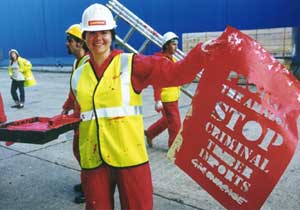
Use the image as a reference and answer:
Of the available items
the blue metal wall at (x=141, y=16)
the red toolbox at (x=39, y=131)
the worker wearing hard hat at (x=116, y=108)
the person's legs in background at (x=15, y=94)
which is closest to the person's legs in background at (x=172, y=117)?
the red toolbox at (x=39, y=131)

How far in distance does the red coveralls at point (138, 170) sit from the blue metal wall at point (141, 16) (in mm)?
11121

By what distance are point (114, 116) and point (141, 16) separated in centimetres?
1500

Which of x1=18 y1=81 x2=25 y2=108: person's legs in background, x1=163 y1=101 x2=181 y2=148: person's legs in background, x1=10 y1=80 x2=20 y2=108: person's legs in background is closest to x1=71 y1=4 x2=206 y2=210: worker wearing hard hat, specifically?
x1=163 y1=101 x2=181 y2=148: person's legs in background

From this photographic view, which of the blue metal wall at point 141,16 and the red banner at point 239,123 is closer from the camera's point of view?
the red banner at point 239,123

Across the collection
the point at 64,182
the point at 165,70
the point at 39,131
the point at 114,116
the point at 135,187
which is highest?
the point at 165,70

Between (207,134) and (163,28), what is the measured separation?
13.9 m

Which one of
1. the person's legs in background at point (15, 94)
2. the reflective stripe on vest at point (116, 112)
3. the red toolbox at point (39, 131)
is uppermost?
the reflective stripe on vest at point (116, 112)

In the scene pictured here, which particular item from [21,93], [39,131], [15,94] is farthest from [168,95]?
[15,94]

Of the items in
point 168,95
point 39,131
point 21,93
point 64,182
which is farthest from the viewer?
point 21,93

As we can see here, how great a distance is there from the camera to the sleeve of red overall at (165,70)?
7.56ft

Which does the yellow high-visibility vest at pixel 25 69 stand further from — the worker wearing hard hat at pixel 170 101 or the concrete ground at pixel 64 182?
the worker wearing hard hat at pixel 170 101

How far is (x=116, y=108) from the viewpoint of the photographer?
241 centimetres

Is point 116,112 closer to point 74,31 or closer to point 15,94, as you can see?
point 74,31

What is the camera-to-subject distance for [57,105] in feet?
32.8
